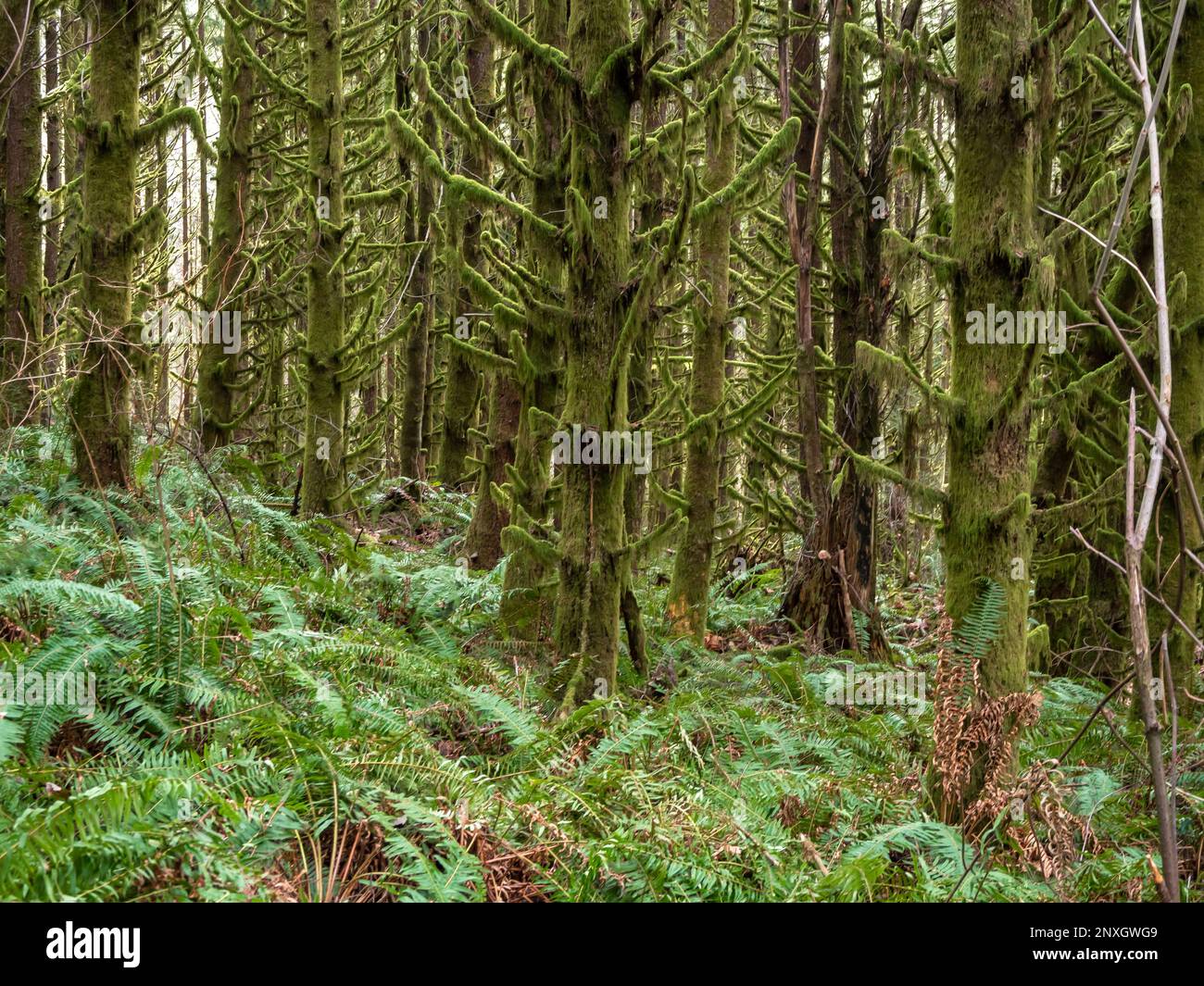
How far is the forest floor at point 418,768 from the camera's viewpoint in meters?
2.82

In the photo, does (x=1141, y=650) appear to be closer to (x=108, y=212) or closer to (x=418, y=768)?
(x=418, y=768)

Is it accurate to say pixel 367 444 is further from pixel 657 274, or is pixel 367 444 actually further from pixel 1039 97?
pixel 1039 97

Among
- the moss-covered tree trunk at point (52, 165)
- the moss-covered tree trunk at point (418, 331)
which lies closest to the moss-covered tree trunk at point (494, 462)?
the moss-covered tree trunk at point (418, 331)

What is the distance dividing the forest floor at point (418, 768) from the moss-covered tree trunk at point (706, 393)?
68.0 inches

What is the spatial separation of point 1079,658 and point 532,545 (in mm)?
5459

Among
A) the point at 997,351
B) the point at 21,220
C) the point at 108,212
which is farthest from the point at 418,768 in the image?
the point at 21,220

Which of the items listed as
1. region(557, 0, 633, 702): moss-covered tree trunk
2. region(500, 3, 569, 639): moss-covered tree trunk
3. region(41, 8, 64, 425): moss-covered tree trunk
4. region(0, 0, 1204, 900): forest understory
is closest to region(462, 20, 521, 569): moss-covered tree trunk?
region(0, 0, 1204, 900): forest understory

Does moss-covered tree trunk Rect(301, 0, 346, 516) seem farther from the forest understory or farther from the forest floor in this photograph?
the forest floor

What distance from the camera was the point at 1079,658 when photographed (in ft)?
26.1

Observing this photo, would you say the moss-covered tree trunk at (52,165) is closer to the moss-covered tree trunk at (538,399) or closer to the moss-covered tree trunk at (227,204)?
A: the moss-covered tree trunk at (227,204)

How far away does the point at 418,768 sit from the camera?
340cm

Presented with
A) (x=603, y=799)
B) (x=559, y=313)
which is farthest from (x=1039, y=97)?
(x=603, y=799)

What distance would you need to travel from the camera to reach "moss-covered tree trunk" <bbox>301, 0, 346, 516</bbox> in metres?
8.75

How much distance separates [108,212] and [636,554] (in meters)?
4.26
